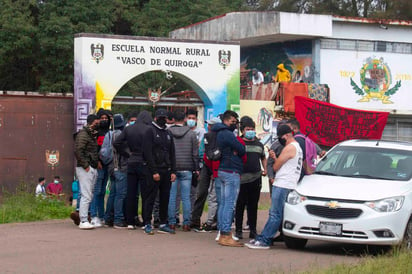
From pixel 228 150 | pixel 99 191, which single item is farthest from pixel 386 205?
pixel 99 191

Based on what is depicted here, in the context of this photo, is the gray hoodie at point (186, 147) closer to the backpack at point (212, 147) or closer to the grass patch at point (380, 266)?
the backpack at point (212, 147)

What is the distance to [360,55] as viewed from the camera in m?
30.6

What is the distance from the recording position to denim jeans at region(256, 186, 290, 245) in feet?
39.1

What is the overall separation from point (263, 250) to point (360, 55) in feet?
65.1

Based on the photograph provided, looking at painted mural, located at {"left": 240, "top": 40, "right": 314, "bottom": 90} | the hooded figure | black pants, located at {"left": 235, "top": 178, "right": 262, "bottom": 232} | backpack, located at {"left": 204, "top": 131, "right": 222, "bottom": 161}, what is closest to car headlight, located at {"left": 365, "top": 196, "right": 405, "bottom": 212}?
black pants, located at {"left": 235, "top": 178, "right": 262, "bottom": 232}

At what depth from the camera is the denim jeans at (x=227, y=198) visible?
12.2m

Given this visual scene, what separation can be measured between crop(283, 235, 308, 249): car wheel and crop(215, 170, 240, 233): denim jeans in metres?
0.83

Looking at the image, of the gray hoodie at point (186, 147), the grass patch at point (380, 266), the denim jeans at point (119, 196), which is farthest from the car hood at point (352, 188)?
the denim jeans at point (119, 196)

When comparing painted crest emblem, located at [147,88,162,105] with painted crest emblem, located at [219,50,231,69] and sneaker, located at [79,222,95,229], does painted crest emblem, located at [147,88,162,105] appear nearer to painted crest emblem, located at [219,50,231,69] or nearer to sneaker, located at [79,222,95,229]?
painted crest emblem, located at [219,50,231,69]

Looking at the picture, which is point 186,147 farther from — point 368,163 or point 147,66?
point 147,66

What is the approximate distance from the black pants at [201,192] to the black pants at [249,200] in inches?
46.3

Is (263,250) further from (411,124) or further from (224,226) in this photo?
(411,124)

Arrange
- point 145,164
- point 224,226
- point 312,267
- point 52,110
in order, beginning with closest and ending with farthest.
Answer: point 312,267 < point 224,226 < point 145,164 < point 52,110

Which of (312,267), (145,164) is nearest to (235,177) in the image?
(145,164)
